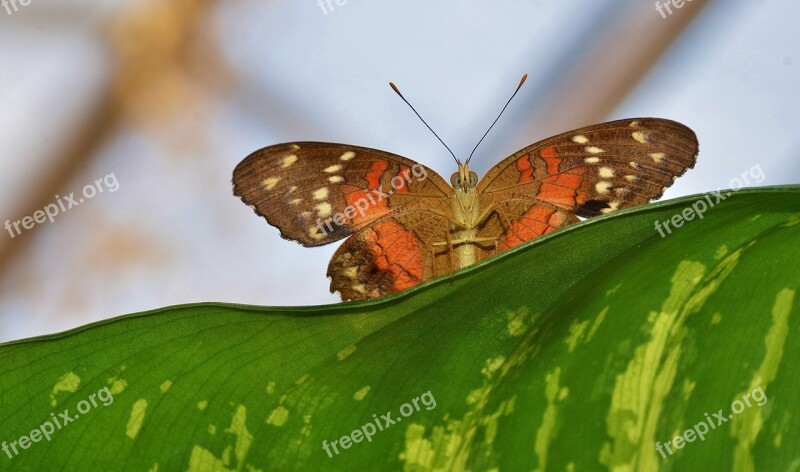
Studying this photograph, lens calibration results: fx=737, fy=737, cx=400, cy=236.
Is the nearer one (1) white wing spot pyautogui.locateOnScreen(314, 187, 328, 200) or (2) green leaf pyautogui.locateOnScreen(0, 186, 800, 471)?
(2) green leaf pyautogui.locateOnScreen(0, 186, 800, 471)

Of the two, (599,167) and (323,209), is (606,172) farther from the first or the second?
(323,209)

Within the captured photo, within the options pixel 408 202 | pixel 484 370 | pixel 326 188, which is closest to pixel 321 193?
pixel 326 188

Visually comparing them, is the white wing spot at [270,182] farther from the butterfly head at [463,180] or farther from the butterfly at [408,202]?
the butterfly head at [463,180]

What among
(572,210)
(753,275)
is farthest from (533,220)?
(753,275)

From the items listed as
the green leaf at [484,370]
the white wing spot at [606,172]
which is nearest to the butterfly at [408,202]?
the white wing spot at [606,172]

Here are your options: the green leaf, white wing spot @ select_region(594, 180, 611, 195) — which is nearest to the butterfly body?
white wing spot @ select_region(594, 180, 611, 195)

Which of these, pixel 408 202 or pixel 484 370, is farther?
pixel 408 202

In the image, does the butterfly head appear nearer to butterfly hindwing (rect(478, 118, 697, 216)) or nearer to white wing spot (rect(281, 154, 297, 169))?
butterfly hindwing (rect(478, 118, 697, 216))

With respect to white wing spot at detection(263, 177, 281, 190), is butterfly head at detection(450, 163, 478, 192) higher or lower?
lower
